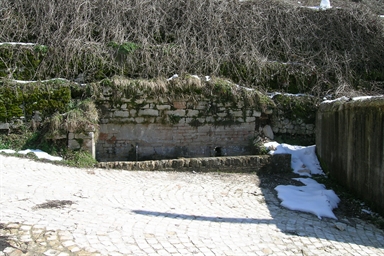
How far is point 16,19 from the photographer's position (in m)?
9.66

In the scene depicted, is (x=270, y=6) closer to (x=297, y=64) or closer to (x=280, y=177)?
(x=297, y=64)

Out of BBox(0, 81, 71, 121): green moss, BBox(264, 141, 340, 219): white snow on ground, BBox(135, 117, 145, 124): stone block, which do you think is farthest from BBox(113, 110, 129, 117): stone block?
BBox(264, 141, 340, 219): white snow on ground

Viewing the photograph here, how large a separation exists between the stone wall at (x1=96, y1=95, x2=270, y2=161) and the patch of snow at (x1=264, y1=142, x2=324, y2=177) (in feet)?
2.67

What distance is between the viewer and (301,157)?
8.40 metres

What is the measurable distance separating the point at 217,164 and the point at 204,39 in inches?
169

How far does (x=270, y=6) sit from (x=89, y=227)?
9.53 m

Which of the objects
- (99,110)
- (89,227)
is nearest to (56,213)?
(89,227)

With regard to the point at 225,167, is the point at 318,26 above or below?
above

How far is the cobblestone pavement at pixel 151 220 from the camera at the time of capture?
140 inches

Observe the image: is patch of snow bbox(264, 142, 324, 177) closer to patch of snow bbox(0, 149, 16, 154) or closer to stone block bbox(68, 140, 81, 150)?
stone block bbox(68, 140, 81, 150)

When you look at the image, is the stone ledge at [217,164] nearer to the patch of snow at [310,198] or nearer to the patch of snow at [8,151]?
the patch of snow at [310,198]

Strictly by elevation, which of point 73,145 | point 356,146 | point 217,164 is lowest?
point 217,164

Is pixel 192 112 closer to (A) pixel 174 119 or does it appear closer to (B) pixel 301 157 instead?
(A) pixel 174 119

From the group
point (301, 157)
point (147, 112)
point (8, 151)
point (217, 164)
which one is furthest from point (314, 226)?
point (8, 151)
